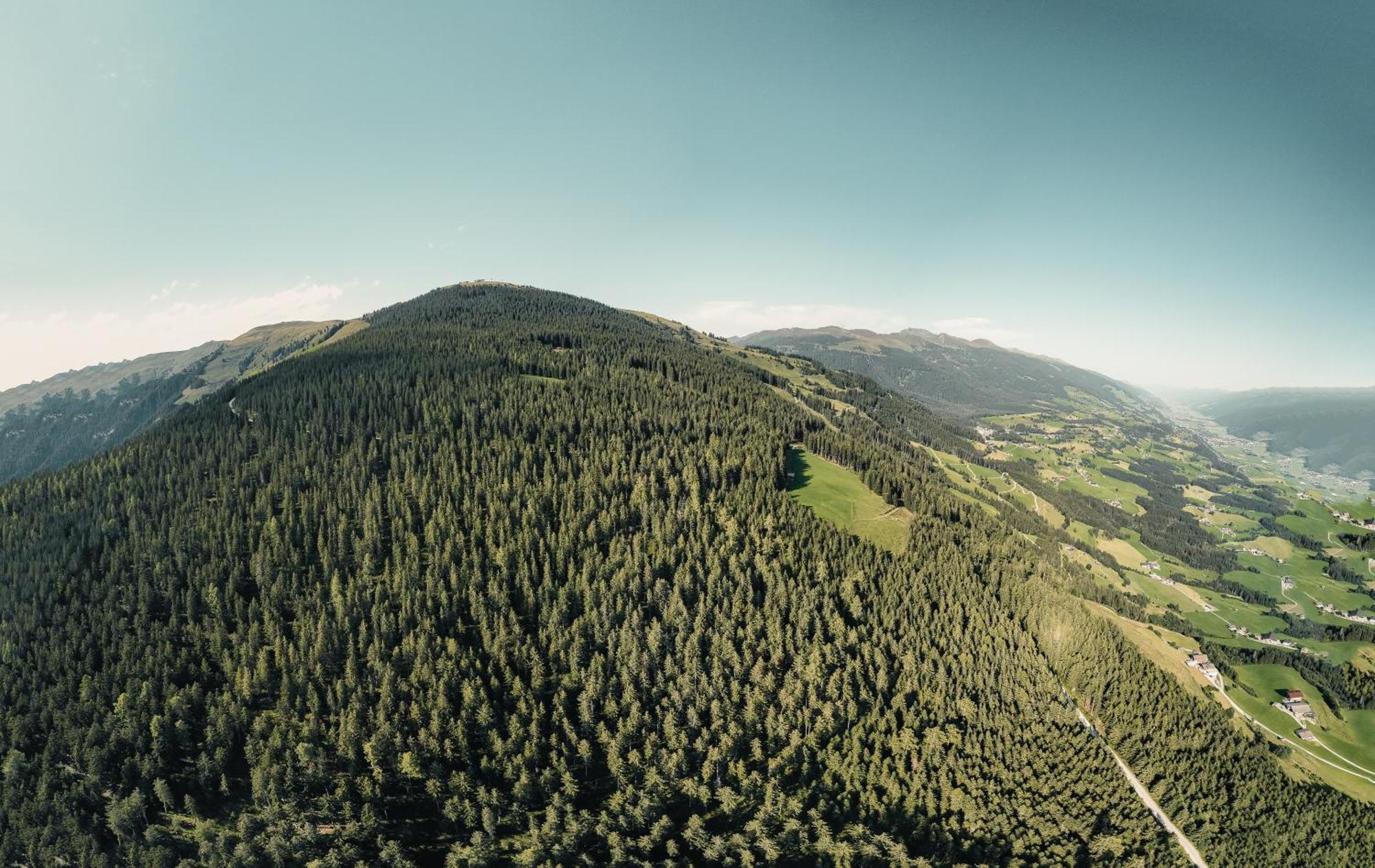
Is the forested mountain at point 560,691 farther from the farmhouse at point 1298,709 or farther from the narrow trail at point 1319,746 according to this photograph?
the farmhouse at point 1298,709

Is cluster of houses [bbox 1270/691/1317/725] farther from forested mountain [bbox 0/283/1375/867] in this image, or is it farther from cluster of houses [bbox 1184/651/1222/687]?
forested mountain [bbox 0/283/1375/867]

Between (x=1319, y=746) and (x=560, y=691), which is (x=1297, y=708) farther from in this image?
(x=560, y=691)

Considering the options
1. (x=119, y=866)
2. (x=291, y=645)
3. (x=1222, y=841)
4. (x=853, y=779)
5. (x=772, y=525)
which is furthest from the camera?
(x=772, y=525)

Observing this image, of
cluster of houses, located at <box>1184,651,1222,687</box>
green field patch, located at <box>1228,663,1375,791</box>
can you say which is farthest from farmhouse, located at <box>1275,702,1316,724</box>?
cluster of houses, located at <box>1184,651,1222,687</box>

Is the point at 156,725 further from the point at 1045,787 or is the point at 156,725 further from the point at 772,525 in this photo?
the point at 1045,787

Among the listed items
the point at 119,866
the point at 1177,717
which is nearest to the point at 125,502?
the point at 119,866

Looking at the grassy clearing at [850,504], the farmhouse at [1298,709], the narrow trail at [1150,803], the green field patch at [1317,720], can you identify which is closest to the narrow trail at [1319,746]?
the green field patch at [1317,720]

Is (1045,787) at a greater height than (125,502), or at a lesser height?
lesser

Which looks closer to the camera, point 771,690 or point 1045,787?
point 1045,787

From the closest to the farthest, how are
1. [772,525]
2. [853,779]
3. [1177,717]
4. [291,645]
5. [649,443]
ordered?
[853,779] < [291,645] < [1177,717] < [772,525] < [649,443]
